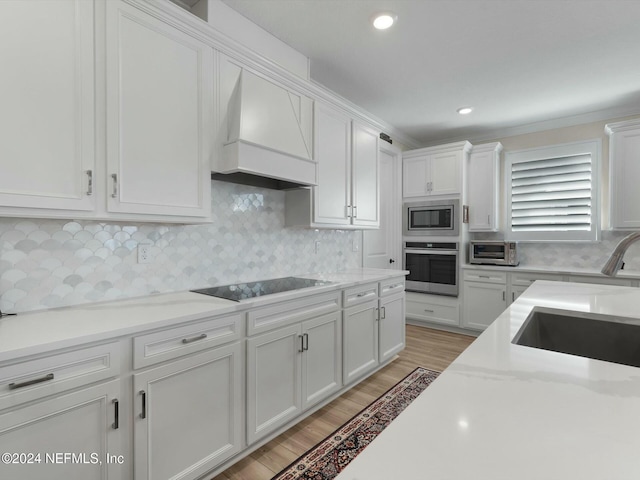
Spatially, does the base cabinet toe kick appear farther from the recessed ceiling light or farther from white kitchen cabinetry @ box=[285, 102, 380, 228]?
the recessed ceiling light

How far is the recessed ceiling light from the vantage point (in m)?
2.17

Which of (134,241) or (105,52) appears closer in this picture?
(105,52)

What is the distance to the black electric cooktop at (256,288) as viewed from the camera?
198 cm

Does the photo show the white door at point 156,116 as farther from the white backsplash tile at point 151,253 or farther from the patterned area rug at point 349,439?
the patterned area rug at point 349,439

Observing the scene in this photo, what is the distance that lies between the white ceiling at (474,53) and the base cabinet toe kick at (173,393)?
192cm

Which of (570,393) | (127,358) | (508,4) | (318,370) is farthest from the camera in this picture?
(318,370)

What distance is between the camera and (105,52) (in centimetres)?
153

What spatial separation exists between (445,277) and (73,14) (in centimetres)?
430

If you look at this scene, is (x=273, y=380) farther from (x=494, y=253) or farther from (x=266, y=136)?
(x=494, y=253)

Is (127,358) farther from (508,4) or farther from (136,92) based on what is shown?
(508,4)

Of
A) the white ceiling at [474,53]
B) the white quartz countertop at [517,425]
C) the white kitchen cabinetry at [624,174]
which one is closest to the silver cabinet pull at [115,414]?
the white quartz countertop at [517,425]

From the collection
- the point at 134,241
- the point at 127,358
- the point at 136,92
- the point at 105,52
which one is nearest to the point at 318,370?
the point at 127,358

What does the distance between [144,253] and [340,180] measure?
5.73 ft

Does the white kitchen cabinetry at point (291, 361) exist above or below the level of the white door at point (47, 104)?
below
